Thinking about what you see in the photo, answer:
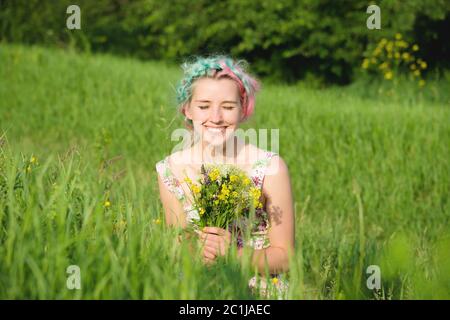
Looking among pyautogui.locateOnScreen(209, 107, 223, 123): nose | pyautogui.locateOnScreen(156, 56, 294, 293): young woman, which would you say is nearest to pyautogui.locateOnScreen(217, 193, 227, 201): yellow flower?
pyautogui.locateOnScreen(156, 56, 294, 293): young woman

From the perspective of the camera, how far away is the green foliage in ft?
38.4

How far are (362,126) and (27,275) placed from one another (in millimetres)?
5005

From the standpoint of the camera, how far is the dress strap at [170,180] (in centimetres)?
273

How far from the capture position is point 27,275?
6.03ft

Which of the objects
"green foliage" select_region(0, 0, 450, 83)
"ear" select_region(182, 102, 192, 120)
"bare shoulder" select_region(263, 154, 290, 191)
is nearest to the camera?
"bare shoulder" select_region(263, 154, 290, 191)

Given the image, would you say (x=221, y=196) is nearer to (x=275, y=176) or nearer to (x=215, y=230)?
(x=215, y=230)

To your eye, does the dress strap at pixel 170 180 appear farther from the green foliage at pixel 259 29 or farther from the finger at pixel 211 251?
the green foliage at pixel 259 29

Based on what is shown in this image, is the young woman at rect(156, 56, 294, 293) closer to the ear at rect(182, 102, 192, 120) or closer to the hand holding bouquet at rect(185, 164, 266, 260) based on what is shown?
the ear at rect(182, 102, 192, 120)

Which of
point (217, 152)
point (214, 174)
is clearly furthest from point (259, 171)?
point (214, 174)

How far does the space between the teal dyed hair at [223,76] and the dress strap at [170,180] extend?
288 millimetres

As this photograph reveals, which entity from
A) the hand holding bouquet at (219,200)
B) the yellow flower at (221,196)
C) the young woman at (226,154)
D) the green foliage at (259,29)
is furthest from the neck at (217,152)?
the green foliage at (259,29)

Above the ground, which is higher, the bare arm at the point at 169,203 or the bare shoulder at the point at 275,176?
the bare shoulder at the point at 275,176

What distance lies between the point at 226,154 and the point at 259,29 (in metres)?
10.5

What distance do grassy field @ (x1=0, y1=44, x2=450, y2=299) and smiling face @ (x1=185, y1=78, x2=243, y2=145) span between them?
0.19 m
